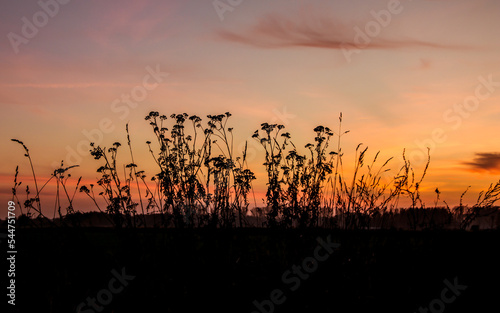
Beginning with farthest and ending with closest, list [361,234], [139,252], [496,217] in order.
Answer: [496,217]
[361,234]
[139,252]

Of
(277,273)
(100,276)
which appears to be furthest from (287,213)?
(100,276)

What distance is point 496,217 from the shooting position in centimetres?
666

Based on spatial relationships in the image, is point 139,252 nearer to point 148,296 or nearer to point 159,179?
point 148,296

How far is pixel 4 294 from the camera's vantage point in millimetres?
3758

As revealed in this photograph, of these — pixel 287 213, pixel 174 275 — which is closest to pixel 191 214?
pixel 287 213

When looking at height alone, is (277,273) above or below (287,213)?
below

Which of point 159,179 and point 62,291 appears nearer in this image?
point 62,291

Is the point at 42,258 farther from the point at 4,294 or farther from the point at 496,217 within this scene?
the point at 496,217

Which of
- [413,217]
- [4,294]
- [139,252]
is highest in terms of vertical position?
[413,217]

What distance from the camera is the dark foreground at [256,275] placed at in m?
3.55

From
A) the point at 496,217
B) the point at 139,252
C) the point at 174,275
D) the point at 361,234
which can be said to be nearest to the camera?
the point at 174,275

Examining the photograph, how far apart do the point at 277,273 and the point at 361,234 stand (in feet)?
6.22

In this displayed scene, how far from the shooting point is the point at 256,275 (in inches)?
159

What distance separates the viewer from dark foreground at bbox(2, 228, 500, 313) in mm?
3551
